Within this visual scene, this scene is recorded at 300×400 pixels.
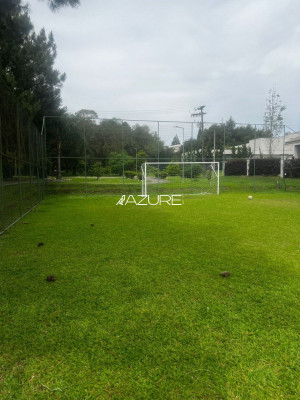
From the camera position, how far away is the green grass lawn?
4.64 ft

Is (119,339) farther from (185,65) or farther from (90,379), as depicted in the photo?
(185,65)

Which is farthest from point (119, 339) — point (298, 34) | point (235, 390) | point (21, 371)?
point (298, 34)

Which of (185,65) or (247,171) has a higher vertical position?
(185,65)

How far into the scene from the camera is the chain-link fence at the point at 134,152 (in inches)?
573

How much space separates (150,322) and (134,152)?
1355cm

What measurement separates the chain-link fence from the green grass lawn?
1078 centimetres

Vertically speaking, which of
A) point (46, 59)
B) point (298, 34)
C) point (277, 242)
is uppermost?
point (46, 59)

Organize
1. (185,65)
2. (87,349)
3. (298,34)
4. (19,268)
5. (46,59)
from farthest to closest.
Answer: (46,59), (185,65), (298,34), (19,268), (87,349)

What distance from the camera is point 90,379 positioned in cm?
144

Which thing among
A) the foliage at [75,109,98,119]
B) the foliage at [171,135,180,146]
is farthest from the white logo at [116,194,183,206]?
the foliage at [75,109,98,119]

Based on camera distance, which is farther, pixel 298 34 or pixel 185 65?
pixel 185 65

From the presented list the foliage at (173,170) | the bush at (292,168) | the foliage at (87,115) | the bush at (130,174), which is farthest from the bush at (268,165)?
the foliage at (87,115)

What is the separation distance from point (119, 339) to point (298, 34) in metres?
10.8

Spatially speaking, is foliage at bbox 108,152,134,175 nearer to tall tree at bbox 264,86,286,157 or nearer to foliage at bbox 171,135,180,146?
foliage at bbox 171,135,180,146
